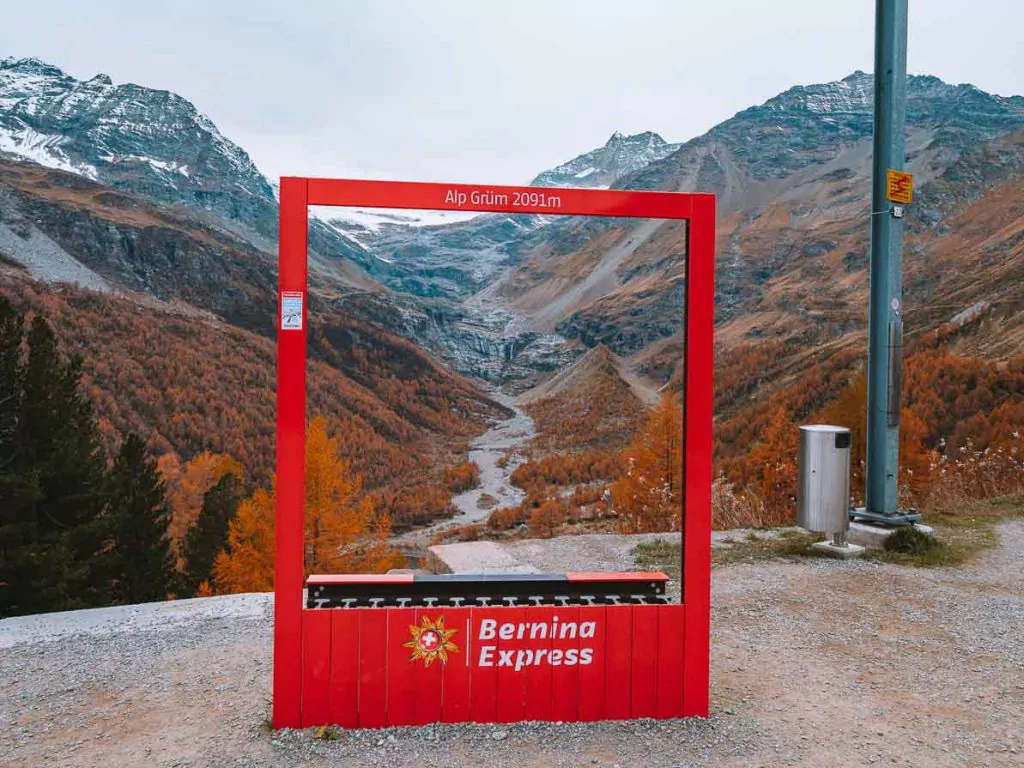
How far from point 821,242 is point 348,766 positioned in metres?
123

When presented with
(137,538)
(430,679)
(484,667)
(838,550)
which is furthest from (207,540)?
(484,667)

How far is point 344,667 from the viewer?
11.9 feet

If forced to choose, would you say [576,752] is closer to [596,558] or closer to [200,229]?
[596,558]

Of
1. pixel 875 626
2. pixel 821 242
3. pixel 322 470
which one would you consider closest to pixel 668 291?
pixel 821 242

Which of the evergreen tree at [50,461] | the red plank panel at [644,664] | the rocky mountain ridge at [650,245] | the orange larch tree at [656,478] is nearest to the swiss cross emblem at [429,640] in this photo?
the red plank panel at [644,664]

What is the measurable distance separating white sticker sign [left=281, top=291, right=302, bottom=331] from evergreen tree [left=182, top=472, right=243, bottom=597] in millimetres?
26478

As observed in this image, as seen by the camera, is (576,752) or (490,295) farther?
(490,295)

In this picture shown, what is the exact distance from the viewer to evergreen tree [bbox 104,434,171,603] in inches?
945

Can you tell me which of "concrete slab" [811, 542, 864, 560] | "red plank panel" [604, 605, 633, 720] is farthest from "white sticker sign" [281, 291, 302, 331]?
"concrete slab" [811, 542, 864, 560]

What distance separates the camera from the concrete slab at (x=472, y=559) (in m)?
7.18

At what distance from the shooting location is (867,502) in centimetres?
809

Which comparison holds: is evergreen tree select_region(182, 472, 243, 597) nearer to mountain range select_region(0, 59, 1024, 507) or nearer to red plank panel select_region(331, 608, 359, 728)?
mountain range select_region(0, 59, 1024, 507)

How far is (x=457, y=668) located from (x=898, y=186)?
7.54 meters

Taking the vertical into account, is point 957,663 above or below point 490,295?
below
